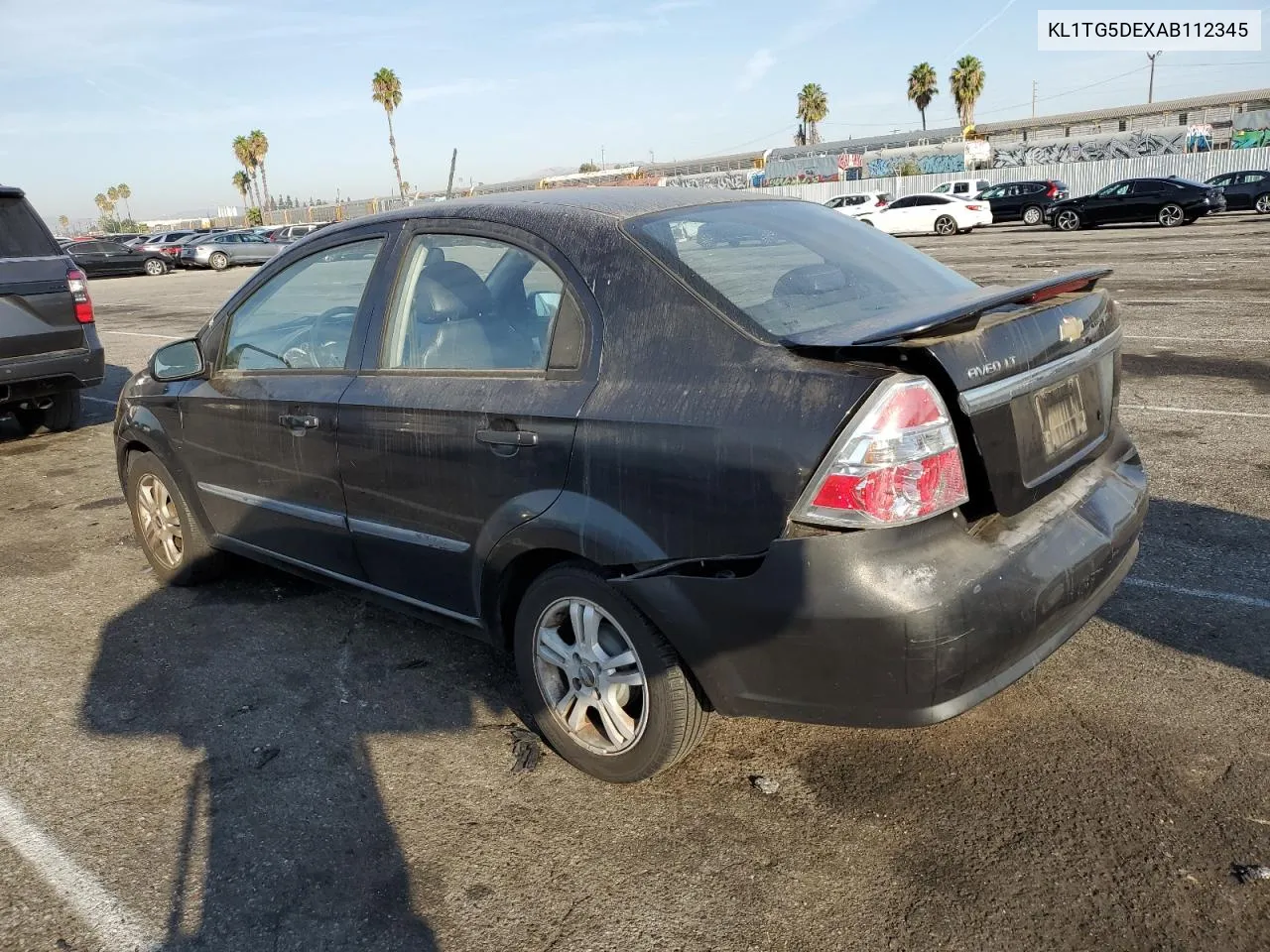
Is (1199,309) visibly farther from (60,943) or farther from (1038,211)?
(1038,211)

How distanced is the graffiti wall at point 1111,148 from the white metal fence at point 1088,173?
931 mm

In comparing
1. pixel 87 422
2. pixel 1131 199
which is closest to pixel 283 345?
pixel 87 422

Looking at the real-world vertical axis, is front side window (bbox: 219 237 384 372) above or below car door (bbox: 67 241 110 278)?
above

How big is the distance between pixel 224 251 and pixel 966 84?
47.3 m

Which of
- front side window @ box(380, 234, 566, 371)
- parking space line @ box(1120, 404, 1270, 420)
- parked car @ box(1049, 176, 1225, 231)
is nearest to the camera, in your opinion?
front side window @ box(380, 234, 566, 371)

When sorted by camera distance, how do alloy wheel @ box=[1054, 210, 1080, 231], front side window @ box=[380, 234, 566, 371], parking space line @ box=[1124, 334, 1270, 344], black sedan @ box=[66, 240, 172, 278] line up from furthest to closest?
black sedan @ box=[66, 240, 172, 278]
alloy wheel @ box=[1054, 210, 1080, 231]
parking space line @ box=[1124, 334, 1270, 344]
front side window @ box=[380, 234, 566, 371]

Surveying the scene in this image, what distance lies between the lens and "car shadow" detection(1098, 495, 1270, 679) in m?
3.66

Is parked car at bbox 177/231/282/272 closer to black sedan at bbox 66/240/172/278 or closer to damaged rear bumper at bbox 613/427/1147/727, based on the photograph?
black sedan at bbox 66/240/172/278

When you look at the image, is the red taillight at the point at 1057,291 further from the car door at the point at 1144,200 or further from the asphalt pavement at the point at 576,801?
the car door at the point at 1144,200

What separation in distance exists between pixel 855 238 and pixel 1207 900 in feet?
7.50

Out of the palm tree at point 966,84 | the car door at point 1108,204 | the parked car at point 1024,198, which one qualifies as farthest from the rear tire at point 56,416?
the palm tree at point 966,84

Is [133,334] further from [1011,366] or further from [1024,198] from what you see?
[1024,198]

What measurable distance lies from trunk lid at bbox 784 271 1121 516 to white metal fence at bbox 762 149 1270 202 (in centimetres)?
3150

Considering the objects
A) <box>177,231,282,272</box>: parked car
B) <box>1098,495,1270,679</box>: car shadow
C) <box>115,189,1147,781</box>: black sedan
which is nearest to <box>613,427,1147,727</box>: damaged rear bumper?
<box>115,189,1147,781</box>: black sedan
